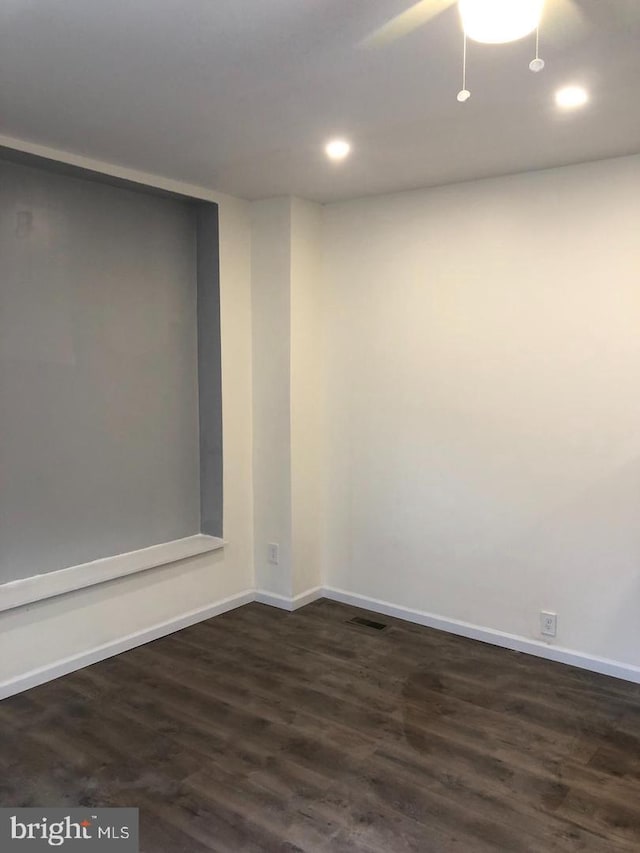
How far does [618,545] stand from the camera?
3.31 metres

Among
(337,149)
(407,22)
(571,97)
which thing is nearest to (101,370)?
(337,149)

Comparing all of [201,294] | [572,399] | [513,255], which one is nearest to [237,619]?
[201,294]

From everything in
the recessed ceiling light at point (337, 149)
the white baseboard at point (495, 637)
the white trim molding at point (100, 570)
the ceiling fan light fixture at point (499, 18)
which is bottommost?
the white baseboard at point (495, 637)

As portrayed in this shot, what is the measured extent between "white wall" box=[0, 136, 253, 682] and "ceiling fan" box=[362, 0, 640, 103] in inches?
76.4

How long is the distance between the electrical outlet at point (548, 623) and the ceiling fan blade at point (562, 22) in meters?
2.63

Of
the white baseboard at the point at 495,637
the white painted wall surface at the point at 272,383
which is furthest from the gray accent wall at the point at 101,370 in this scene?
the white baseboard at the point at 495,637

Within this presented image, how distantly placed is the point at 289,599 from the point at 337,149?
2602mm

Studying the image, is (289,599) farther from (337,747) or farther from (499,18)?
(499,18)

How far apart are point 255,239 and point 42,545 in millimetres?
2162

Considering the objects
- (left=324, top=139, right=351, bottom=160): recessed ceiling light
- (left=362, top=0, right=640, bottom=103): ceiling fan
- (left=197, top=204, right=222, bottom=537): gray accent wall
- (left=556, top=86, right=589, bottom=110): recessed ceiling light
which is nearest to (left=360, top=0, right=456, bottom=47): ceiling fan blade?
(left=362, top=0, right=640, bottom=103): ceiling fan

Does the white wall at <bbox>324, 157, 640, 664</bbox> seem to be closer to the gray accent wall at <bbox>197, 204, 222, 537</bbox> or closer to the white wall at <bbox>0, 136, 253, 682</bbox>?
the white wall at <bbox>0, 136, 253, 682</bbox>

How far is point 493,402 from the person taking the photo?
3660 mm

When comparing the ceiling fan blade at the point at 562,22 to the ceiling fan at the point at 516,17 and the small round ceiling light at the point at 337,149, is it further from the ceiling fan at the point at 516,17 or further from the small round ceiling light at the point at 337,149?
the small round ceiling light at the point at 337,149

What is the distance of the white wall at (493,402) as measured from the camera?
10.8 ft
